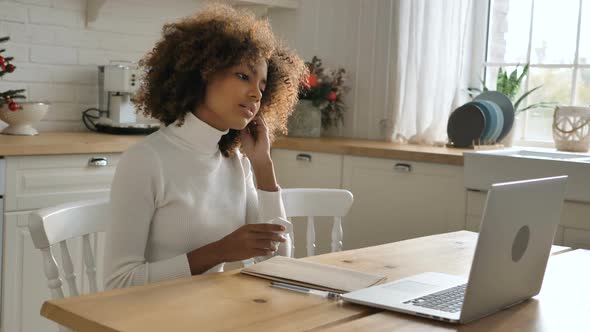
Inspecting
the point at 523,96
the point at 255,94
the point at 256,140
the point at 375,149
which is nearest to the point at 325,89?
the point at 375,149

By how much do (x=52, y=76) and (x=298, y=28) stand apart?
126cm

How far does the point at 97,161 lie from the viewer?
10.0ft

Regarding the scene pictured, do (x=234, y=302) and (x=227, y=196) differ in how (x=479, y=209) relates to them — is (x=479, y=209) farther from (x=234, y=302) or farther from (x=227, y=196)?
(x=234, y=302)

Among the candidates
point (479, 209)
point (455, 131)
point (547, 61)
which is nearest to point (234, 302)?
point (479, 209)

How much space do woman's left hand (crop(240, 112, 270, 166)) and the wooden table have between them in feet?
1.67

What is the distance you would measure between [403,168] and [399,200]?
13 cm

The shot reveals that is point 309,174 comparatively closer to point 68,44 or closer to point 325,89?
point 325,89

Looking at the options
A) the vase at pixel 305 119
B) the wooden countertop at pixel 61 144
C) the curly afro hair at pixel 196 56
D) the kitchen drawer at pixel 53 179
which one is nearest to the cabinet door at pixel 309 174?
the vase at pixel 305 119

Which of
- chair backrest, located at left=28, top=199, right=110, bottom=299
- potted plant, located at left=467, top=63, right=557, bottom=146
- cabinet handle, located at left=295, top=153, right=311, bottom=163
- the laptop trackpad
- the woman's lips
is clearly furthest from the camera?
potted plant, located at left=467, top=63, right=557, bottom=146

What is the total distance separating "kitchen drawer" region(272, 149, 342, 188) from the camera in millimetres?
3453

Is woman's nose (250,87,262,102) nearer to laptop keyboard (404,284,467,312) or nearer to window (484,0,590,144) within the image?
laptop keyboard (404,284,467,312)

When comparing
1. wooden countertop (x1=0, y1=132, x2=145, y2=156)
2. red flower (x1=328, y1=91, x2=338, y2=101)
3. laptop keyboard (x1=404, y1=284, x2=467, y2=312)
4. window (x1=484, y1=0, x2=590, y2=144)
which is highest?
window (x1=484, y1=0, x2=590, y2=144)

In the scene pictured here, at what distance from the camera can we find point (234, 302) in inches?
53.5

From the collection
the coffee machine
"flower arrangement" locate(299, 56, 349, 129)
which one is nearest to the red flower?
"flower arrangement" locate(299, 56, 349, 129)
